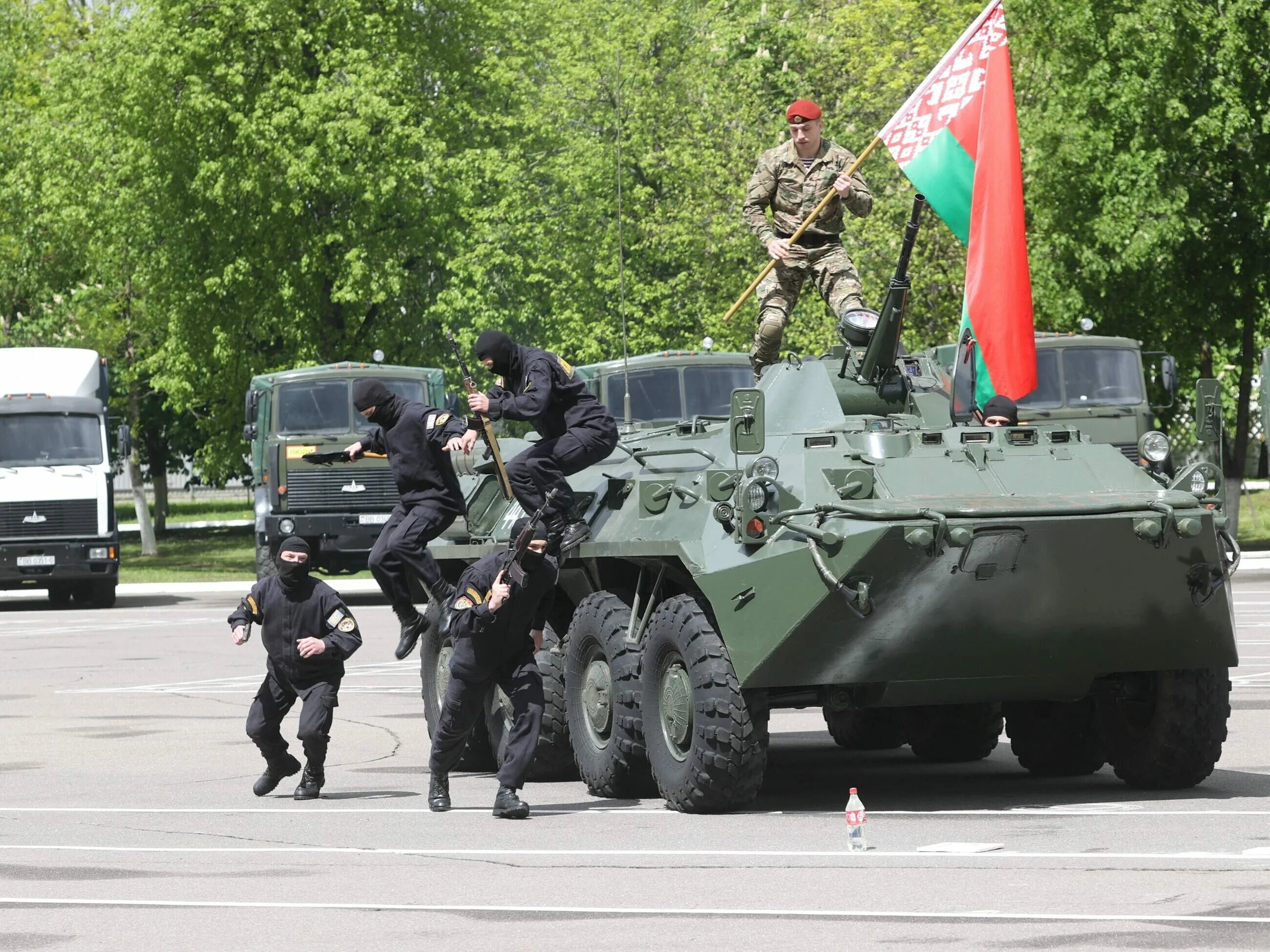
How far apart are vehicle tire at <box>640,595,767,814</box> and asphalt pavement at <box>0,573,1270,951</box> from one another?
171 mm

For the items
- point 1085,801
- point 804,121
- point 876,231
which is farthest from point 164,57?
point 1085,801

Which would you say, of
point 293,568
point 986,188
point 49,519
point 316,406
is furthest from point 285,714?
point 49,519

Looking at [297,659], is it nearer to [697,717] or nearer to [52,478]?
[697,717]

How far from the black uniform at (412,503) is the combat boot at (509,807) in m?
2.66

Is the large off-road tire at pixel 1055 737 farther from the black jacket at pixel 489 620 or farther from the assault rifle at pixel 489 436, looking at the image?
the assault rifle at pixel 489 436

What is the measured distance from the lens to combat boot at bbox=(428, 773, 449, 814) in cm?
1109

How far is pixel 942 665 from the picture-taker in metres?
10.1

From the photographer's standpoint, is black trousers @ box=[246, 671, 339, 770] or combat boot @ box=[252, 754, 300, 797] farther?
combat boot @ box=[252, 754, 300, 797]

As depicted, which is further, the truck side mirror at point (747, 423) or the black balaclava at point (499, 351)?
the black balaclava at point (499, 351)

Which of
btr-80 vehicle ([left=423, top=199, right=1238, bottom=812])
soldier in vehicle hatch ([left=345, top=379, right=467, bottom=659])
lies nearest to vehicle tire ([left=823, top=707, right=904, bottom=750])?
btr-80 vehicle ([left=423, top=199, right=1238, bottom=812])

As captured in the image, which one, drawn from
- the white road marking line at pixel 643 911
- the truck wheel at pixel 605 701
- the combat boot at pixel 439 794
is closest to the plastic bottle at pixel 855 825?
the white road marking line at pixel 643 911

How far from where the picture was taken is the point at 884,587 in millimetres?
10008

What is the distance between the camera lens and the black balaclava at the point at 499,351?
11.5m

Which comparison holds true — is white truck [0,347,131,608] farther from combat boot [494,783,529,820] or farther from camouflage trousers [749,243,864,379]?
combat boot [494,783,529,820]
